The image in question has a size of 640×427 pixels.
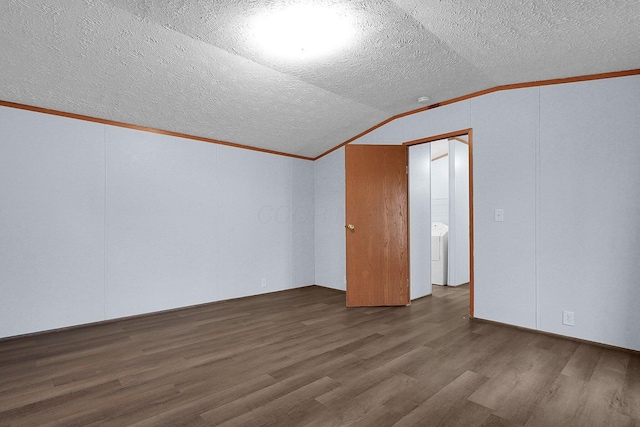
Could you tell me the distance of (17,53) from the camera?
2422 millimetres

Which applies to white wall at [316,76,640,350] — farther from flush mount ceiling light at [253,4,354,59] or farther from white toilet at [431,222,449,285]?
flush mount ceiling light at [253,4,354,59]

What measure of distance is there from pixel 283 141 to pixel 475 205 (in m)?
2.71

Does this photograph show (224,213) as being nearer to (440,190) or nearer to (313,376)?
(313,376)

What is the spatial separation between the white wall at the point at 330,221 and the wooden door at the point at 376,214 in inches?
34.1

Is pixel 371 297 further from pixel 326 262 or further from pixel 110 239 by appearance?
pixel 110 239

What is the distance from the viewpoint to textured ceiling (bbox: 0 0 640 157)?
211 cm

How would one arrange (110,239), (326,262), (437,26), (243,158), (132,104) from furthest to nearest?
(326,262) → (243,158) → (110,239) → (132,104) → (437,26)

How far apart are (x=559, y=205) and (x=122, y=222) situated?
4.47 meters

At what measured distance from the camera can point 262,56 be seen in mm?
2754

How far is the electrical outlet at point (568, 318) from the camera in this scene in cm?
298

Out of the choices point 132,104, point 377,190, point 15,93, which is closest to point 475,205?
point 377,190

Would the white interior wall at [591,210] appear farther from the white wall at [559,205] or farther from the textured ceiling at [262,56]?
the textured ceiling at [262,56]

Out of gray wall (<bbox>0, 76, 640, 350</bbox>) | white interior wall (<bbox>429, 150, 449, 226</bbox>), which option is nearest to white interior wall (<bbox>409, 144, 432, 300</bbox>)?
gray wall (<bbox>0, 76, 640, 350</bbox>)

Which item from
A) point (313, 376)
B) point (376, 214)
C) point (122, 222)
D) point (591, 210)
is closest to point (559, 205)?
point (591, 210)
